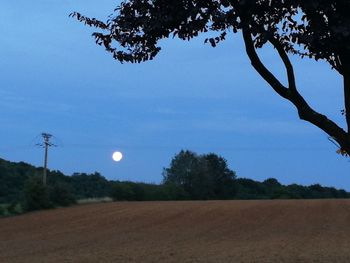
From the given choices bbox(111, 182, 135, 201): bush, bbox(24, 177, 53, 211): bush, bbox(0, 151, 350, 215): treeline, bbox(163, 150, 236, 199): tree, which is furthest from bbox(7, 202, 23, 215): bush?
bbox(163, 150, 236, 199): tree

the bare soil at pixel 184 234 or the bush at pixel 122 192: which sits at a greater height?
the bush at pixel 122 192

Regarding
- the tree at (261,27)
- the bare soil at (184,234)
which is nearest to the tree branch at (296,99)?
the tree at (261,27)

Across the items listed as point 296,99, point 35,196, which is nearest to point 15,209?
→ point 35,196

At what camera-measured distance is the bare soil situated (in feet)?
74.6

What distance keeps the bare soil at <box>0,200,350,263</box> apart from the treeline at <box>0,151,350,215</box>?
21.5 m

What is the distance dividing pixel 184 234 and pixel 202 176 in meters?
69.6

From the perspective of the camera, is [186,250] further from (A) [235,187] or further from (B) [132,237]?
(A) [235,187]

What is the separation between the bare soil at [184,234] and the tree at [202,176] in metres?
45.7

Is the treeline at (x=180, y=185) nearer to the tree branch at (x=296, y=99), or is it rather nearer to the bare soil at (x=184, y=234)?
the bare soil at (x=184, y=234)

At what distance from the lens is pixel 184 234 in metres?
34.4

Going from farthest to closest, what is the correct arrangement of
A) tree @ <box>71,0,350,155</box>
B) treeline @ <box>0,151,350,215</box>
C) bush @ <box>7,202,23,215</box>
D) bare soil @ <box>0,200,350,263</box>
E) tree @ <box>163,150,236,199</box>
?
1. tree @ <box>163,150,236,199</box>
2. treeline @ <box>0,151,350,215</box>
3. bush @ <box>7,202,23,215</box>
4. bare soil @ <box>0,200,350,263</box>
5. tree @ <box>71,0,350,155</box>

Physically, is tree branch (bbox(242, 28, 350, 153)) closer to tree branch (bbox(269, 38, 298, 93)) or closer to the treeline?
tree branch (bbox(269, 38, 298, 93))

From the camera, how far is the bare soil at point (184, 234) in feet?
74.6

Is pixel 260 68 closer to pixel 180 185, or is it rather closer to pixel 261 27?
pixel 261 27
